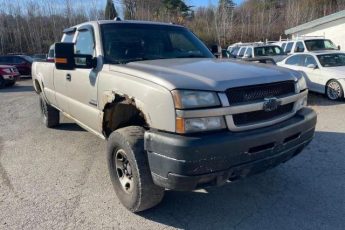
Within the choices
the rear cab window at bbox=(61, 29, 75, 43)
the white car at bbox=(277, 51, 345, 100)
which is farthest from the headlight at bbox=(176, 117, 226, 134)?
the white car at bbox=(277, 51, 345, 100)

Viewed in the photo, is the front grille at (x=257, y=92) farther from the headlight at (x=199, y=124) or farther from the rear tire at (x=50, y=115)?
the rear tire at (x=50, y=115)

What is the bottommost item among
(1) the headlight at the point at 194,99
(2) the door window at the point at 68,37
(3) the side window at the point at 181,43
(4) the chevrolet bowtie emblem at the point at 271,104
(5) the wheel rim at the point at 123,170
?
(5) the wheel rim at the point at 123,170

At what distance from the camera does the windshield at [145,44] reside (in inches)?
165

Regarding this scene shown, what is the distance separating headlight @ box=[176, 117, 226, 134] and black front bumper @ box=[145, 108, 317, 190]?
0.06 m

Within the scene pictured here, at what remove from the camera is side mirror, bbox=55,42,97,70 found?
152 inches

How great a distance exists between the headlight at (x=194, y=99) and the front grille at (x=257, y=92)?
0.54ft

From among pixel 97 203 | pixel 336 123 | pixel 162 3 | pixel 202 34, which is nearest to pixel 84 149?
pixel 97 203

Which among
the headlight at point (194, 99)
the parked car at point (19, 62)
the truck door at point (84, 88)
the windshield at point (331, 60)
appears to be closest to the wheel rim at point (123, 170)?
the truck door at point (84, 88)

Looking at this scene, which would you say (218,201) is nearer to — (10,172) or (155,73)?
(155,73)

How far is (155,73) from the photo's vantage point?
3207 millimetres

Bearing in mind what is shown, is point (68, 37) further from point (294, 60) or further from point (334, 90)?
point (294, 60)

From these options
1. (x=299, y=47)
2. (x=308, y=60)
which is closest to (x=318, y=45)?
(x=299, y=47)

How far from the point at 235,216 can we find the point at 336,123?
4569 mm

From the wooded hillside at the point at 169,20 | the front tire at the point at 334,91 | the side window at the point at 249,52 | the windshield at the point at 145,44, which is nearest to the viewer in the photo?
the windshield at the point at 145,44
